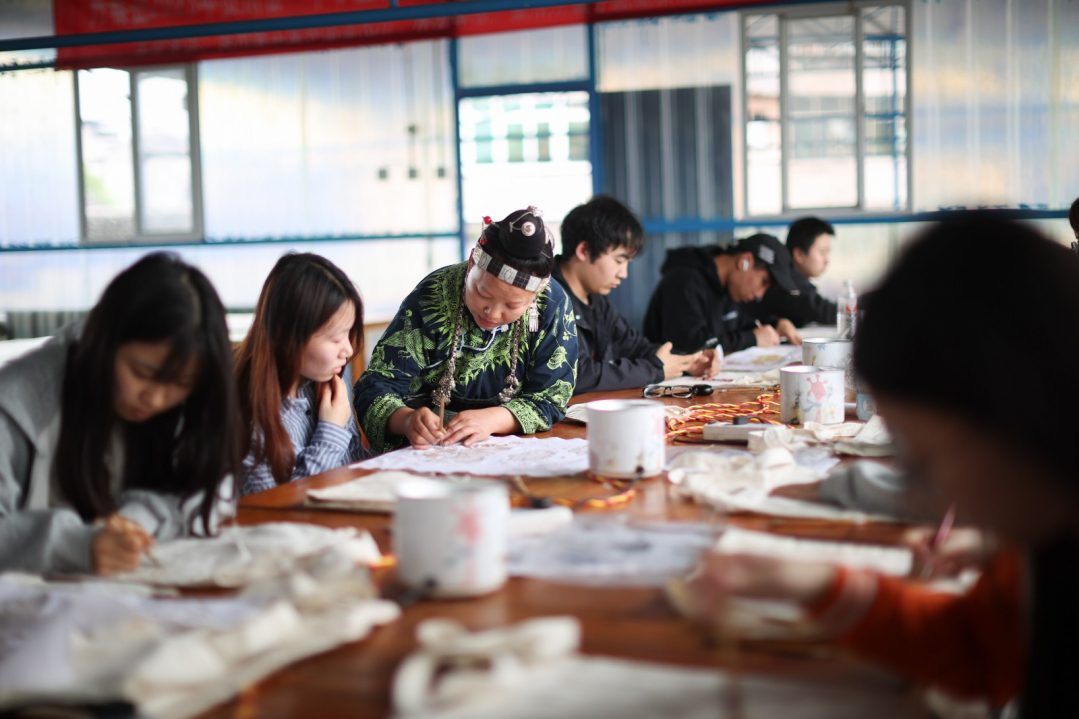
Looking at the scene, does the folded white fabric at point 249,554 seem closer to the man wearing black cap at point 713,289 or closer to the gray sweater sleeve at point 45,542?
the gray sweater sleeve at point 45,542

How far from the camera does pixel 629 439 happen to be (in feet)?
4.46

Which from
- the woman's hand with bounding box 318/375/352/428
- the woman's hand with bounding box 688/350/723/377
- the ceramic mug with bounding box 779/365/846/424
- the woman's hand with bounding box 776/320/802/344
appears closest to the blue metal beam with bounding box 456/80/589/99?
the woman's hand with bounding box 776/320/802/344

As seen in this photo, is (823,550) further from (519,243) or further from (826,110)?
(826,110)

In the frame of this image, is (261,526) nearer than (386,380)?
Yes

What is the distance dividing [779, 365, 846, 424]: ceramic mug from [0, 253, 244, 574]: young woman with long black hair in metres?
1.06

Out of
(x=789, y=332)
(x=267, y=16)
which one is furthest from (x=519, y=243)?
(x=267, y=16)

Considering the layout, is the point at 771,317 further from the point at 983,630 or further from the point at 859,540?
the point at 983,630

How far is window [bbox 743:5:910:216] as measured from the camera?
19.4 feet

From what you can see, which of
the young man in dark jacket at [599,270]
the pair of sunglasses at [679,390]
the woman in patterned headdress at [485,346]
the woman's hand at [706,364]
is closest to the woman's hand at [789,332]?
the young man in dark jacket at [599,270]

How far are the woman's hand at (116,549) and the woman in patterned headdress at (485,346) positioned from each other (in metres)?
0.90

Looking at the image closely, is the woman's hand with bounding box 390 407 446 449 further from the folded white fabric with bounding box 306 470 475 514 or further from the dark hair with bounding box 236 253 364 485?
the folded white fabric with bounding box 306 470 475 514

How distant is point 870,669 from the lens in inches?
28.5

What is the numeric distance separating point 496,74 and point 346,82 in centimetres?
108

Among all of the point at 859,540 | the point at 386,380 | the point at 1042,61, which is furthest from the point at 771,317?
the point at 859,540
